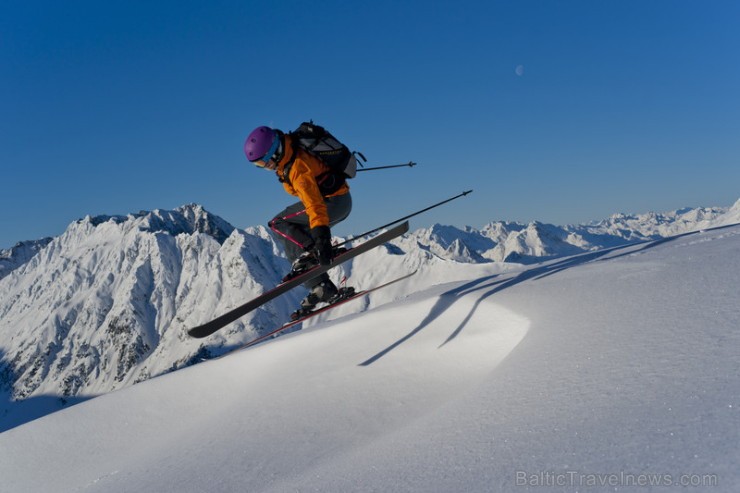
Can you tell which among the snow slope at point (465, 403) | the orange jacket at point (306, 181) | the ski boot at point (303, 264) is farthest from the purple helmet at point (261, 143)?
the snow slope at point (465, 403)

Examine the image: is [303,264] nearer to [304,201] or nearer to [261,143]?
[304,201]

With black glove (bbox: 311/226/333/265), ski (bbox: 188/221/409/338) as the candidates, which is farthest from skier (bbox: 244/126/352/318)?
ski (bbox: 188/221/409/338)

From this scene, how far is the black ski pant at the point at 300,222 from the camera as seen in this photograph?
846 cm

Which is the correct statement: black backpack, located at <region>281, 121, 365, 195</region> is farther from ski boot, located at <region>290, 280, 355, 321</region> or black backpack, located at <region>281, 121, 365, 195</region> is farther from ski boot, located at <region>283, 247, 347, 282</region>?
ski boot, located at <region>290, 280, 355, 321</region>

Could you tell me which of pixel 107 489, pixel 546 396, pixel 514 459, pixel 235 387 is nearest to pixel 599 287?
pixel 546 396

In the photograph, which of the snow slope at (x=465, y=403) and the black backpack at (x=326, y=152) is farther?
the black backpack at (x=326, y=152)

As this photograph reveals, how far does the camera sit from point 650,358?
3332 millimetres

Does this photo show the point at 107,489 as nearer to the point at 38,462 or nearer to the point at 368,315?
the point at 38,462

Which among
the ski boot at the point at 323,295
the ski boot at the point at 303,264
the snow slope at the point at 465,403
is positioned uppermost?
the ski boot at the point at 303,264

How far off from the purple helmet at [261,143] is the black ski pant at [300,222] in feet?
4.95

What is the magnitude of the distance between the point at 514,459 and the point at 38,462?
680cm

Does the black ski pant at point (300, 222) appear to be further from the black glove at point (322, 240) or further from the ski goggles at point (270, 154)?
the ski goggles at point (270, 154)

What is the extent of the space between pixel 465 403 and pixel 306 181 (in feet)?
15.4

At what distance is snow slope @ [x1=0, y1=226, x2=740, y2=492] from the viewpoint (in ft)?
8.14
